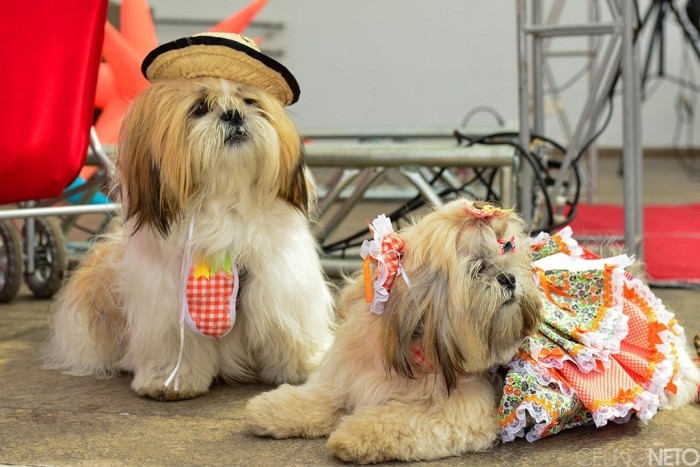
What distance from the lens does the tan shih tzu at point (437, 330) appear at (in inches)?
69.6

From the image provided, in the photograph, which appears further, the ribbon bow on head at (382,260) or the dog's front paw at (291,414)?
the dog's front paw at (291,414)

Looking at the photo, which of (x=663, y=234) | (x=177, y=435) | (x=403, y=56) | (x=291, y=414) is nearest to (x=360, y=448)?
(x=291, y=414)

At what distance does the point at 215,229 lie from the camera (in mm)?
2260

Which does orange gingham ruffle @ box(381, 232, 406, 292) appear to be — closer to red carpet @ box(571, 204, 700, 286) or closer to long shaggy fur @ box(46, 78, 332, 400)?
long shaggy fur @ box(46, 78, 332, 400)

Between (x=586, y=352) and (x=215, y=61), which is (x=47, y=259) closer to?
(x=215, y=61)

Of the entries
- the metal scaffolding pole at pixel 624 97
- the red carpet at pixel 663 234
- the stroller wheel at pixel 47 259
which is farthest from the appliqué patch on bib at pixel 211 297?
the stroller wheel at pixel 47 259

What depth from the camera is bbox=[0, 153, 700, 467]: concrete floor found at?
1870 mm

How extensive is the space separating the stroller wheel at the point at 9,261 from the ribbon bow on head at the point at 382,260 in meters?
1.93

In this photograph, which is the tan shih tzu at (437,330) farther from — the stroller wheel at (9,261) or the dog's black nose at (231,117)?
the stroller wheel at (9,261)

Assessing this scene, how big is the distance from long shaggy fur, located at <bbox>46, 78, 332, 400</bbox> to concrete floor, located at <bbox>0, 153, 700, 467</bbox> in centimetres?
10

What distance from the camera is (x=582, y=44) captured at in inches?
368

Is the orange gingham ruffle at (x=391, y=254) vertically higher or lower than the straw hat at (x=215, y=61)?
lower

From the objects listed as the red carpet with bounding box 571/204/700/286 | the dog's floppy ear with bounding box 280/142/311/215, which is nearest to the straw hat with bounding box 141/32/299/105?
the dog's floppy ear with bounding box 280/142/311/215

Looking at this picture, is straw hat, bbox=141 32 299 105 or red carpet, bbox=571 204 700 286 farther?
red carpet, bbox=571 204 700 286
